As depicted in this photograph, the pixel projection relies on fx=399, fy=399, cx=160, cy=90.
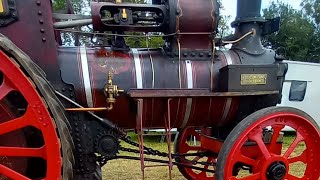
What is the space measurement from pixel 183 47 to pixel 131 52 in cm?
43

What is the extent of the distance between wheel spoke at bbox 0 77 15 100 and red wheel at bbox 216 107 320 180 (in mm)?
1567

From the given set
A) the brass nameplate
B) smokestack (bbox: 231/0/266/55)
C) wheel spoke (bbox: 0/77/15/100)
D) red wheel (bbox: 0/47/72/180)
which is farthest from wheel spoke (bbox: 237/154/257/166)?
wheel spoke (bbox: 0/77/15/100)

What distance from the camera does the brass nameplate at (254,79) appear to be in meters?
3.22

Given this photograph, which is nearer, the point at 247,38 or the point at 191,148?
the point at 247,38

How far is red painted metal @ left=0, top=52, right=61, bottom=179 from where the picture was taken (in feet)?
7.62

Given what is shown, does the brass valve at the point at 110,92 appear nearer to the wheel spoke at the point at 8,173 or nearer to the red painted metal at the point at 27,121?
the red painted metal at the point at 27,121

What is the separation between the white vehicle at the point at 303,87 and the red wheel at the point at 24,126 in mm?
8067

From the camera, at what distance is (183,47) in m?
3.32

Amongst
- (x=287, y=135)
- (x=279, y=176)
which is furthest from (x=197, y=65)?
(x=287, y=135)

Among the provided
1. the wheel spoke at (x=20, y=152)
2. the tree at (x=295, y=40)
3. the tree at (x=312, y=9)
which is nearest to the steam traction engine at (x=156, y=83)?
the wheel spoke at (x=20, y=152)

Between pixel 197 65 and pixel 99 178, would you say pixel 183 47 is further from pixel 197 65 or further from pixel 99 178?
pixel 99 178

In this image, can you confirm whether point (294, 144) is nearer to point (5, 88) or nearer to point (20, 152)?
point (20, 152)

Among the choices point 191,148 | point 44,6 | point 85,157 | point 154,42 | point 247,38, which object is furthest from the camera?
point 154,42

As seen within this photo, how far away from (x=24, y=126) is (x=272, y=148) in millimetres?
2025
